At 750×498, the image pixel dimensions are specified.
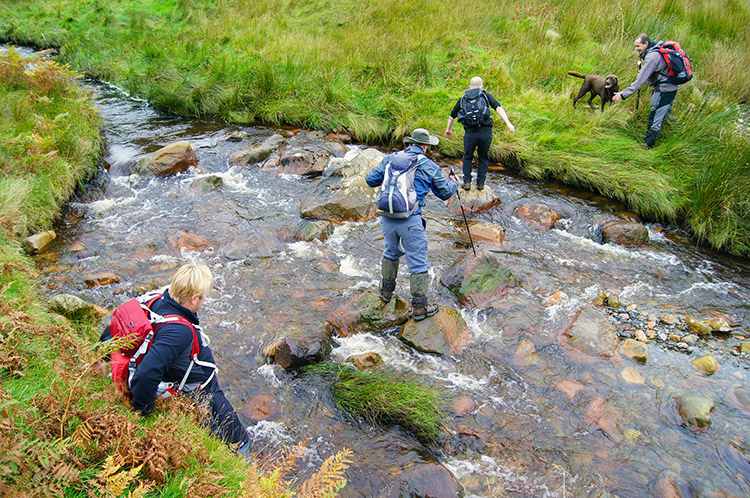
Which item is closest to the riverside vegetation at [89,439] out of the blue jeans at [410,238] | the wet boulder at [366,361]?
the wet boulder at [366,361]

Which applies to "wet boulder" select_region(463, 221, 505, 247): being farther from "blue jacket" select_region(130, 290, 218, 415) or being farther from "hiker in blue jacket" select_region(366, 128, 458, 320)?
"blue jacket" select_region(130, 290, 218, 415)

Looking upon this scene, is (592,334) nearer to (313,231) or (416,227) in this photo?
(416,227)

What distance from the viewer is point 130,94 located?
1462 centimetres

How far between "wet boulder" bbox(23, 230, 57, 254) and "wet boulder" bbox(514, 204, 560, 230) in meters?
8.46

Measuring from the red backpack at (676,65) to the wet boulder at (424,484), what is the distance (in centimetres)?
899

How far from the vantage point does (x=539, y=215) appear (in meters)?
8.52

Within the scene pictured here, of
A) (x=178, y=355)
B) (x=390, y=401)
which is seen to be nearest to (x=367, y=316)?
(x=390, y=401)

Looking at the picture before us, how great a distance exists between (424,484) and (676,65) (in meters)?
9.28

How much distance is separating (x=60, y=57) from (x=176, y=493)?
2070 centimetres

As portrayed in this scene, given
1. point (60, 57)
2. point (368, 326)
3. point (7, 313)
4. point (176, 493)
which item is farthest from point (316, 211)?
point (60, 57)

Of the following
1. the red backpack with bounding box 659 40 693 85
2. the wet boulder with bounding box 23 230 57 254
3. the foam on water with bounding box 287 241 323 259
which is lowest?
the foam on water with bounding box 287 241 323 259

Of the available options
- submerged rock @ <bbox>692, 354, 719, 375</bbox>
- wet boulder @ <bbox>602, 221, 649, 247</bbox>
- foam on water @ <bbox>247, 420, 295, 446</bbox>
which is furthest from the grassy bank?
foam on water @ <bbox>247, 420, 295, 446</bbox>

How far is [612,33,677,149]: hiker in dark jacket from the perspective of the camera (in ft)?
28.7

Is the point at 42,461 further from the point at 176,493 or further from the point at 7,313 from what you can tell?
the point at 7,313
